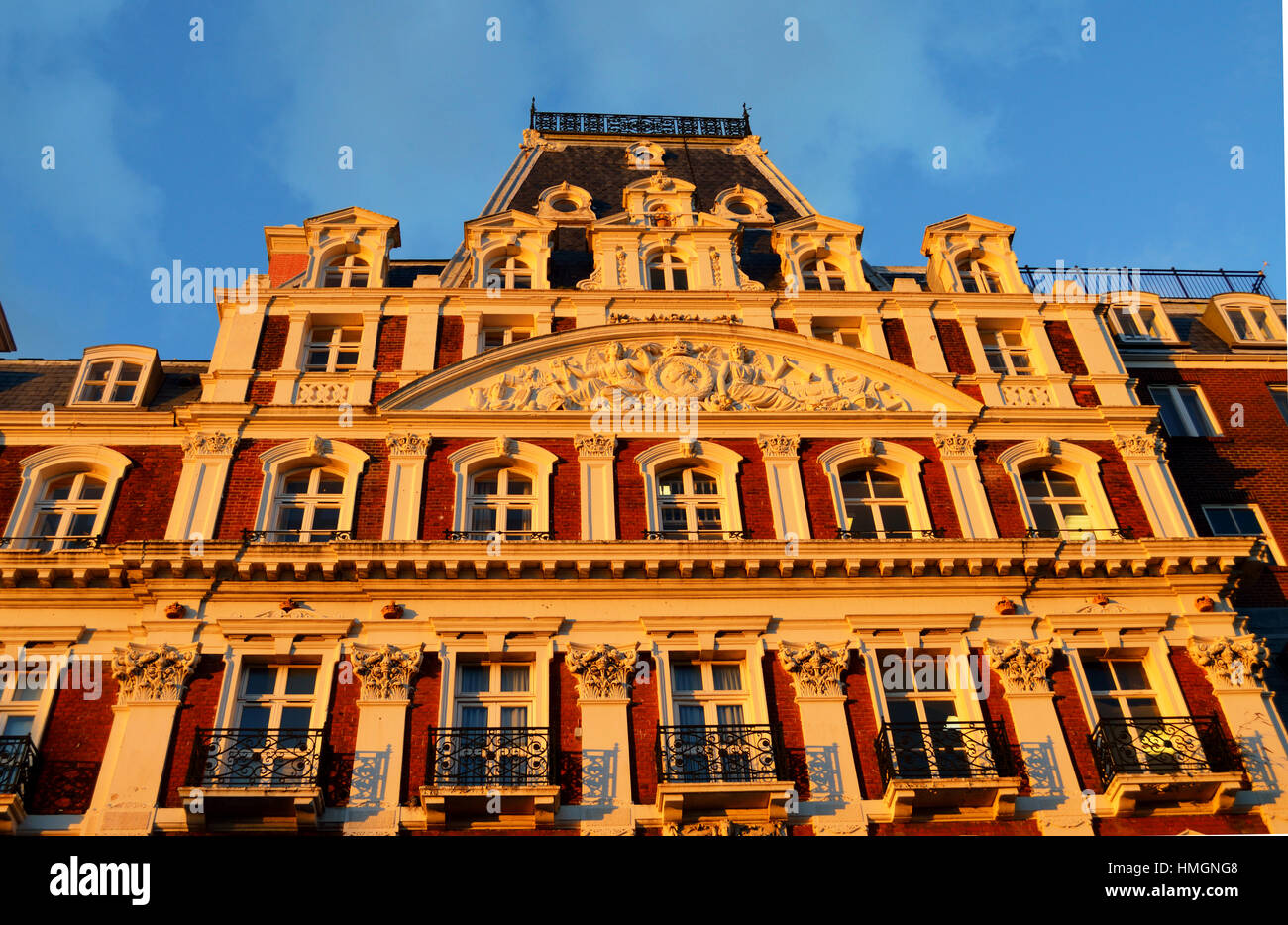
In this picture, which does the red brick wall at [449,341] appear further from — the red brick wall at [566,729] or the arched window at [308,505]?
the red brick wall at [566,729]

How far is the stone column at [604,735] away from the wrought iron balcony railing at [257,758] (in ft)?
14.8

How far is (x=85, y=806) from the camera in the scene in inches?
843

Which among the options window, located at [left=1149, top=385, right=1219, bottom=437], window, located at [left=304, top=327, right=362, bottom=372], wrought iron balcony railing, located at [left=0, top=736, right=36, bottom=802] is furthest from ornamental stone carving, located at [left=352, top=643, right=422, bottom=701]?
window, located at [left=1149, top=385, right=1219, bottom=437]

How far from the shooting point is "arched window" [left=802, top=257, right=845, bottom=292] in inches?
1315

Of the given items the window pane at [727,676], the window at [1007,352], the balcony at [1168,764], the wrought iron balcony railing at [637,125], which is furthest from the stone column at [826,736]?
the wrought iron balcony railing at [637,125]

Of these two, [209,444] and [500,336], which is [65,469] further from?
[500,336]

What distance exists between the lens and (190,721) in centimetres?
2258

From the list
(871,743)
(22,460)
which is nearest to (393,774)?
(871,743)

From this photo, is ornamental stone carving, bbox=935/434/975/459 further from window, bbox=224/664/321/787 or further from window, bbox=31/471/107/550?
window, bbox=31/471/107/550

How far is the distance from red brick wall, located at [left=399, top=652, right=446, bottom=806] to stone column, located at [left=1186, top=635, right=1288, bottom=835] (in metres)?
14.0

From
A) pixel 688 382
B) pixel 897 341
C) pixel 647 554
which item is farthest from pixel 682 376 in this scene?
pixel 647 554

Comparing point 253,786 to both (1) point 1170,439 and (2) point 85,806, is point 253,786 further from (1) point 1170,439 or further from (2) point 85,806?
(1) point 1170,439
